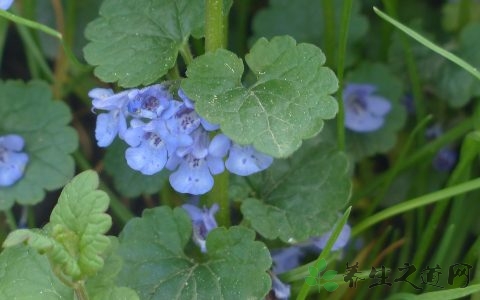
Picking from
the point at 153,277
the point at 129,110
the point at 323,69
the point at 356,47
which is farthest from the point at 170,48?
the point at 356,47

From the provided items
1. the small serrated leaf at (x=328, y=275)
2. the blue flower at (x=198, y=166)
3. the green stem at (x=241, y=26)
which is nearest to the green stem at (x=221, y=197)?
the blue flower at (x=198, y=166)

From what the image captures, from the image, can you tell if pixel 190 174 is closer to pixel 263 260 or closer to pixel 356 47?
Result: pixel 263 260

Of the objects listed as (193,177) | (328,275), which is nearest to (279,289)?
(328,275)

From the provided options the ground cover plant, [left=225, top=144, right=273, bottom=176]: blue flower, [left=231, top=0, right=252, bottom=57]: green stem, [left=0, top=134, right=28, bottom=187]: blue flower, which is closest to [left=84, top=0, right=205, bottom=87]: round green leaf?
the ground cover plant

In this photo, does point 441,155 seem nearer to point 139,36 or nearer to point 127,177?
point 127,177

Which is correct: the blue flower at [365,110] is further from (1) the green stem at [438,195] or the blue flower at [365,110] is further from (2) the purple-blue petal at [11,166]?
(2) the purple-blue petal at [11,166]

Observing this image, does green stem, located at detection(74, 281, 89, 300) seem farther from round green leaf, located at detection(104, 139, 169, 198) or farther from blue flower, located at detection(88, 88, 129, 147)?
round green leaf, located at detection(104, 139, 169, 198)
